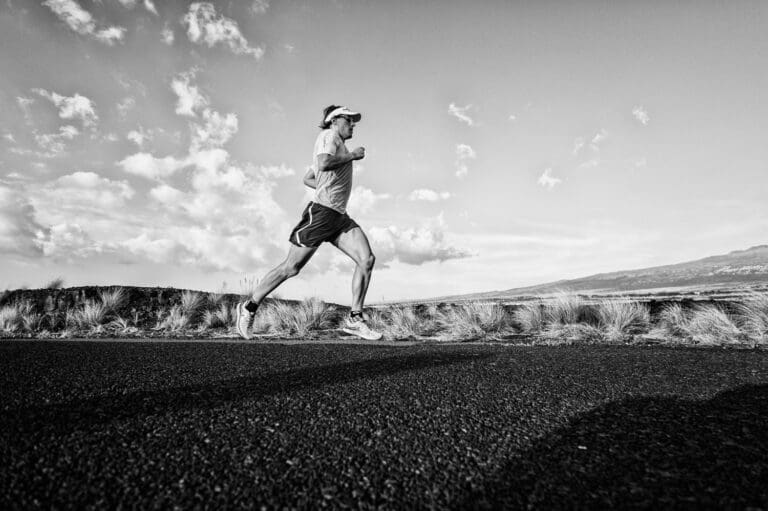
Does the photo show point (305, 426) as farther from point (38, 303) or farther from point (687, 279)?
point (687, 279)

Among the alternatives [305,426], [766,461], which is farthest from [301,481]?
[766,461]

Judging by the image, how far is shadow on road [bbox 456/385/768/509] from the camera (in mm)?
997

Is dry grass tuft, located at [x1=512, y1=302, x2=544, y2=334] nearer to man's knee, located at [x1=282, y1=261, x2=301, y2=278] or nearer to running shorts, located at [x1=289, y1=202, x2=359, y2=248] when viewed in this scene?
running shorts, located at [x1=289, y1=202, x2=359, y2=248]

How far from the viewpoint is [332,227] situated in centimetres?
512

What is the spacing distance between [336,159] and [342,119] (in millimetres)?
Result: 654

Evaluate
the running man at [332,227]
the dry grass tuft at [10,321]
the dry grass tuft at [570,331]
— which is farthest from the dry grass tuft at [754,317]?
the dry grass tuft at [10,321]

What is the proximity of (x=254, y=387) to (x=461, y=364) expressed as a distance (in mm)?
1405

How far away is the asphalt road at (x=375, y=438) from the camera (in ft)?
3.31

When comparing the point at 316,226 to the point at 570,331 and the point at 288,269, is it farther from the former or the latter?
the point at 570,331

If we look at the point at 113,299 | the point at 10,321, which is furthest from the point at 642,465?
the point at 113,299

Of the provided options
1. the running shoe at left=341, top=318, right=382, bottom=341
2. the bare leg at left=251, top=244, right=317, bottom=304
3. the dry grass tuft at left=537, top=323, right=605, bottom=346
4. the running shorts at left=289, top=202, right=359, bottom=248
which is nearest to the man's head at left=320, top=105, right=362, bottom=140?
the running shorts at left=289, top=202, right=359, bottom=248

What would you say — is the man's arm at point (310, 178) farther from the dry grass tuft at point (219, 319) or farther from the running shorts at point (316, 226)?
the dry grass tuft at point (219, 319)

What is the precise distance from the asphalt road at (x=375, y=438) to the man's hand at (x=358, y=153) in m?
2.98

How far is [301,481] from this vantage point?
3.52ft
